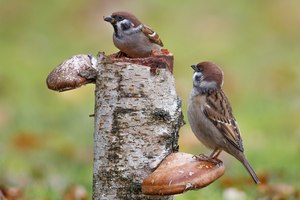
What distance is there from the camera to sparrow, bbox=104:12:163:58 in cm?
635

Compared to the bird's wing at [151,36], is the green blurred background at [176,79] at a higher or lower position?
lower

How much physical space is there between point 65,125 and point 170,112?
606 cm

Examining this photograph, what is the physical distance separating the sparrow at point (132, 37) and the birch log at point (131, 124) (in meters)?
0.60

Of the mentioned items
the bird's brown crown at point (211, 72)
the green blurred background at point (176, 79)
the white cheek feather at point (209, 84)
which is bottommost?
the green blurred background at point (176, 79)

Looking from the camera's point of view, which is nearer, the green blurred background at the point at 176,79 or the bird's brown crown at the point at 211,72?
the bird's brown crown at the point at 211,72

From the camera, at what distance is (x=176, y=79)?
45.0 feet

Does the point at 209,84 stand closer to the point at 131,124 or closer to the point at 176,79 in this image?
the point at 131,124

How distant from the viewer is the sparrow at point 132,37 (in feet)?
20.8

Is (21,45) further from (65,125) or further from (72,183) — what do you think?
(72,183)

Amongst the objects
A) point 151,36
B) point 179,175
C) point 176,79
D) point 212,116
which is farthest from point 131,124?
point 176,79

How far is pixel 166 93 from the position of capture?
18.5 feet

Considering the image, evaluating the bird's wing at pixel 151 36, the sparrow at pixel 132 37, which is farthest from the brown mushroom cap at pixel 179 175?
the bird's wing at pixel 151 36

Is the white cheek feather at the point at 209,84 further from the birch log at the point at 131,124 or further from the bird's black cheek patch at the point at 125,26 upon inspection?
the birch log at the point at 131,124

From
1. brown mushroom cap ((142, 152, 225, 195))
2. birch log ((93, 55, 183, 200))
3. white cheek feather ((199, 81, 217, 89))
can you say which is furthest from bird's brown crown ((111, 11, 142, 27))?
brown mushroom cap ((142, 152, 225, 195))
